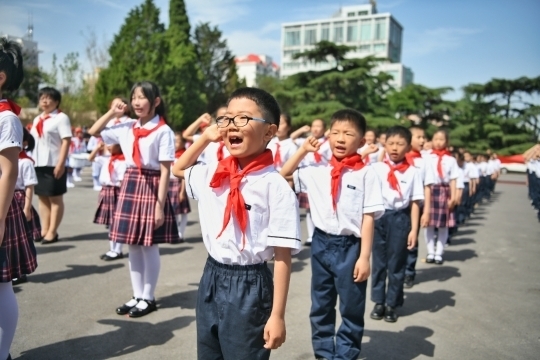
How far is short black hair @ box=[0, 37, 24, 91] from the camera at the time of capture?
2.83 meters

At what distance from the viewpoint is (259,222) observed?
7.16ft

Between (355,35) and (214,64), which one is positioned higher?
(355,35)

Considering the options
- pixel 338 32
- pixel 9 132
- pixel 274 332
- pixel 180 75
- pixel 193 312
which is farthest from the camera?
pixel 338 32

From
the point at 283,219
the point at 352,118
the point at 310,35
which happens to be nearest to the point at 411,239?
the point at 352,118

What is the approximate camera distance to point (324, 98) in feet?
116

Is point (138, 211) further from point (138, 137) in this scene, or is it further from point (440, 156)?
point (440, 156)

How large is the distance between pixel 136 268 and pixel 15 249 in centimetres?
130

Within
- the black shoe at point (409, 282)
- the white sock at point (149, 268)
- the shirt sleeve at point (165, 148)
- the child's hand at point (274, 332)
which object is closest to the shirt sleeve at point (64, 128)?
the shirt sleeve at point (165, 148)

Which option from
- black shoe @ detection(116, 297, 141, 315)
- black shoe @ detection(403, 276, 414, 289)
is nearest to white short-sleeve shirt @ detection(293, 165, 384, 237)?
black shoe @ detection(116, 297, 141, 315)

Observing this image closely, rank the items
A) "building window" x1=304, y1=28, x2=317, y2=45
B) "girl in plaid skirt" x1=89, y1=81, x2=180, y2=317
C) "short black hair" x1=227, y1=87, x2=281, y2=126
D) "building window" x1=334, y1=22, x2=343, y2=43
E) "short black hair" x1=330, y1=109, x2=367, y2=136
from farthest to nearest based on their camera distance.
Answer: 1. "building window" x1=304, y1=28, x2=317, y2=45
2. "building window" x1=334, y1=22, x2=343, y2=43
3. "girl in plaid skirt" x1=89, y1=81, x2=180, y2=317
4. "short black hair" x1=330, y1=109, x2=367, y2=136
5. "short black hair" x1=227, y1=87, x2=281, y2=126

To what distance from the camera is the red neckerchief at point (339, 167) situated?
327 cm

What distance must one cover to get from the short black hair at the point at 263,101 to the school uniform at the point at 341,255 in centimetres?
117

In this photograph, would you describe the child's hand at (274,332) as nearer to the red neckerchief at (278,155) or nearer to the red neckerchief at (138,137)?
the red neckerchief at (138,137)

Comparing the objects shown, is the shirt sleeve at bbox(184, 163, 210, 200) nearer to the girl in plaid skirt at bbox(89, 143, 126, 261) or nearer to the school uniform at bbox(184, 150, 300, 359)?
the school uniform at bbox(184, 150, 300, 359)
